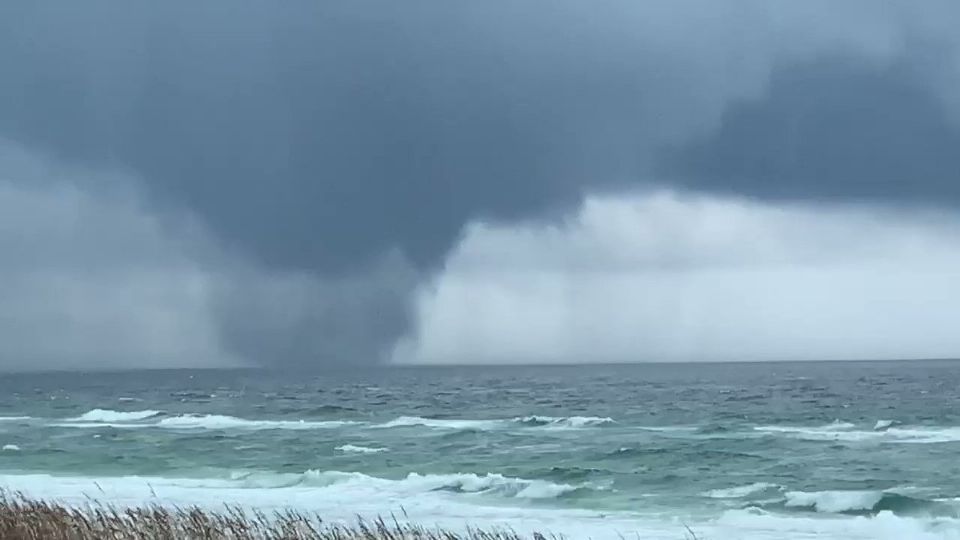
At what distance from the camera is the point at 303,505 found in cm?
2344

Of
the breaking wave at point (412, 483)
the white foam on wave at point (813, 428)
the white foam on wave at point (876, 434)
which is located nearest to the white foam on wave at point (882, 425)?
the white foam on wave at point (876, 434)

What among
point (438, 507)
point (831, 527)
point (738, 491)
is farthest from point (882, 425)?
point (438, 507)

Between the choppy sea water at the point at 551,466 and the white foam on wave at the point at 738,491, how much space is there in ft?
0.27

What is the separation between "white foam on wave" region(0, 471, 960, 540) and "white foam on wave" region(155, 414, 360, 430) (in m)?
19.6

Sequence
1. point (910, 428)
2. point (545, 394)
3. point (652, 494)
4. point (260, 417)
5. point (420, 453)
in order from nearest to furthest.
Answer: point (652, 494)
point (420, 453)
point (910, 428)
point (260, 417)
point (545, 394)

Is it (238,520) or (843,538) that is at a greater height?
(238,520)

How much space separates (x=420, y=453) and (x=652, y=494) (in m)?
11.7

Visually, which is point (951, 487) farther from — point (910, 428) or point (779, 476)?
point (910, 428)

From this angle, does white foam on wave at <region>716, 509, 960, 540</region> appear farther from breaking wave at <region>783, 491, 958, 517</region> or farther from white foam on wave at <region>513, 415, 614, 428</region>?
white foam on wave at <region>513, 415, 614, 428</region>

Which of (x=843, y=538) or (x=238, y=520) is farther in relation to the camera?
(x=843, y=538)

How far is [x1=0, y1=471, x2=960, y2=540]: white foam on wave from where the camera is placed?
771 inches

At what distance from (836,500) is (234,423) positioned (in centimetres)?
3494

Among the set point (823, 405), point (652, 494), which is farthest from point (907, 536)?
point (823, 405)

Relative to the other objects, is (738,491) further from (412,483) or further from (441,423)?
(441,423)
